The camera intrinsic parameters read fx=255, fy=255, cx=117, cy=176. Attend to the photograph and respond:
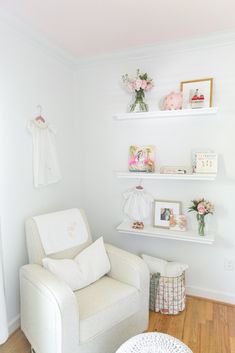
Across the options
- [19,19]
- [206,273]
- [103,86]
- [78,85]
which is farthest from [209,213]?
[19,19]

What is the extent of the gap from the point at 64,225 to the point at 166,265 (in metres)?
1.01

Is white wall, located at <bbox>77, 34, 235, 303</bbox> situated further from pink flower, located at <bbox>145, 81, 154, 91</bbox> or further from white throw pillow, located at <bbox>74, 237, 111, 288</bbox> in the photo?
white throw pillow, located at <bbox>74, 237, 111, 288</bbox>

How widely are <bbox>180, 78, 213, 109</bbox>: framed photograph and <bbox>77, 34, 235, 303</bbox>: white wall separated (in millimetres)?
54

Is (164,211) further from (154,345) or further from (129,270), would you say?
(154,345)

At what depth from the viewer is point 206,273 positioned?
242 centimetres

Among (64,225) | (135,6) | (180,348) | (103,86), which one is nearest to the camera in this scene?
(180,348)

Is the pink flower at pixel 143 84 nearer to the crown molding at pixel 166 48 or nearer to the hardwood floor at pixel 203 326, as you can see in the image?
the crown molding at pixel 166 48

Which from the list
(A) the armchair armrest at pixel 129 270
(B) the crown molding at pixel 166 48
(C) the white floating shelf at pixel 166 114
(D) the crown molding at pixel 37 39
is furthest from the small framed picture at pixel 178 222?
(D) the crown molding at pixel 37 39

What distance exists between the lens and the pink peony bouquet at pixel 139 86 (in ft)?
7.68

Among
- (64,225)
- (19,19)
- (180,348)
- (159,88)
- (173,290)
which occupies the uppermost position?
(19,19)

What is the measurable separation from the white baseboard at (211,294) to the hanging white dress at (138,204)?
0.82m

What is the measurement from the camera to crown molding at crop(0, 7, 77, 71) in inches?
71.6

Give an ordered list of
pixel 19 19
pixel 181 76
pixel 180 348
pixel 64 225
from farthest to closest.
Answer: pixel 181 76, pixel 64 225, pixel 19 19, pixel 180 348

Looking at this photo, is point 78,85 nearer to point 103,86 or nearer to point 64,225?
point 103,86
